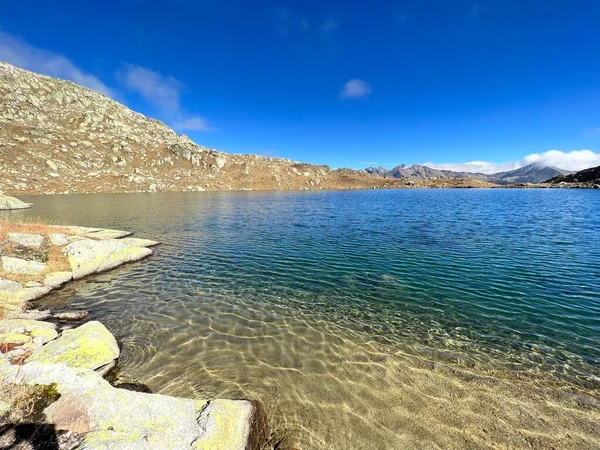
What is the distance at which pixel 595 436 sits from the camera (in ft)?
25.3

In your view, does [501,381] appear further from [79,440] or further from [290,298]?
[79,440]

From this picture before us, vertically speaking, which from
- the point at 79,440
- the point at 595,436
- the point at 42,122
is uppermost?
the point at 42,122

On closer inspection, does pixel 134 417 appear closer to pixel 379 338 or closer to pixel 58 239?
pixel 379 338

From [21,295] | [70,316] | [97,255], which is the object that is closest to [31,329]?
[70,316]

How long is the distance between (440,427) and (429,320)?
22.0 ft

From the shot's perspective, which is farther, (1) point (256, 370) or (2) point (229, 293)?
(2) point (229, 293)

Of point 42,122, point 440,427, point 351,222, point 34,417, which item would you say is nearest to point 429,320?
point 440,427

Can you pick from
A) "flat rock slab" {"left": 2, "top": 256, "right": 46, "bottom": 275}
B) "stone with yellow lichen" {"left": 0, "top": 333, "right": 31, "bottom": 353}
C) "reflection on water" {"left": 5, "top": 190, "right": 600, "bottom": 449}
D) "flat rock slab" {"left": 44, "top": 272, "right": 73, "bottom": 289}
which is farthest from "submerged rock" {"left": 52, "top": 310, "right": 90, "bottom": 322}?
"flat rock slab" {"left": 2, "top": 256, "right": 46, "bottom": 275}

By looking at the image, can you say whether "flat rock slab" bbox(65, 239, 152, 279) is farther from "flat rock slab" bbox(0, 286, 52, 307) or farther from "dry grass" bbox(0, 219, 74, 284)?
"flat rock slab" bbox(0, 286, 52, 307)

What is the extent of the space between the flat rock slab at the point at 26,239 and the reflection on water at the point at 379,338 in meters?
5.29

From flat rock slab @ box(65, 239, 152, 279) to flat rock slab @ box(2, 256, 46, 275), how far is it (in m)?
1.90

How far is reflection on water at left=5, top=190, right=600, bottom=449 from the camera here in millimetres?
8344

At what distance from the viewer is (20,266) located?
18.1m

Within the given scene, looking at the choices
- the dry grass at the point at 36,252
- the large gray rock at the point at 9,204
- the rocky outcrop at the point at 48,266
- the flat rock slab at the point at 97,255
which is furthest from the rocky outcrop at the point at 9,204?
the flat rock slab at the point at 97,255
